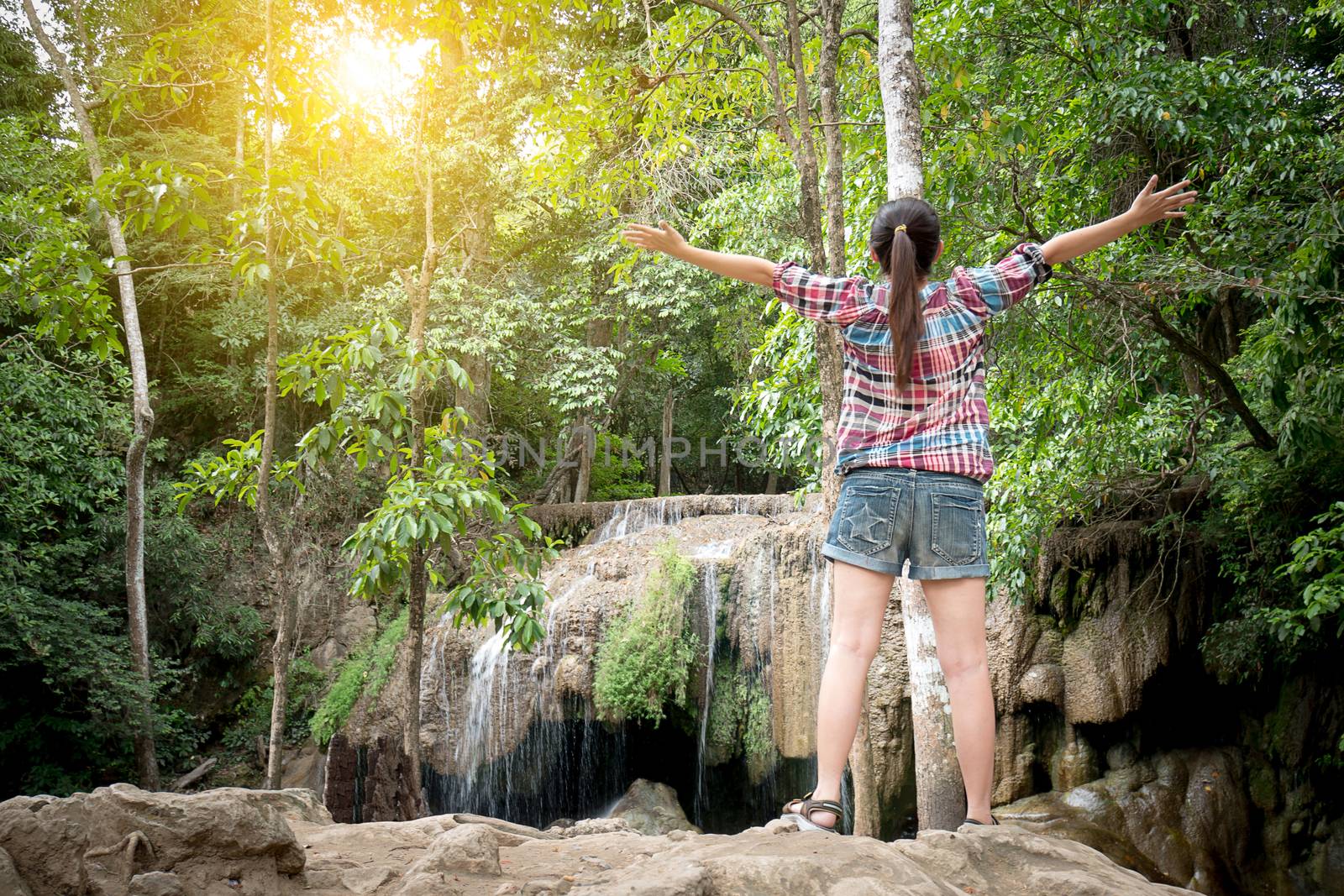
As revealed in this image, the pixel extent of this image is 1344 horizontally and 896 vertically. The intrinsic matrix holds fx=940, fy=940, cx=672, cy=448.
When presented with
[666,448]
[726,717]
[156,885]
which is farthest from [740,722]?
[666,448]

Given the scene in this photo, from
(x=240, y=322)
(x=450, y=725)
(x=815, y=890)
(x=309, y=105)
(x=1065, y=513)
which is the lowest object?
(x=450, y=725)

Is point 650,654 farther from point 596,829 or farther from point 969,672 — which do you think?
point 969,672

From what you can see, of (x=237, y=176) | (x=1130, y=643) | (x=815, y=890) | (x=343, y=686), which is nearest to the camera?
(x=815, y=890)

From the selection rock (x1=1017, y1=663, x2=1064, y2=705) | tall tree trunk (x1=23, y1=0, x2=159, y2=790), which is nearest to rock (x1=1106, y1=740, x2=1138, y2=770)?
rock (x1=1017, y1=663, x2=1064, y2=705)

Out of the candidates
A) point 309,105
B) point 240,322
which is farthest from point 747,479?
point 309,105

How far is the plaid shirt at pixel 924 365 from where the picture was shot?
2570 mm

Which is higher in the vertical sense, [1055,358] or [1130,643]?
[1055,358]

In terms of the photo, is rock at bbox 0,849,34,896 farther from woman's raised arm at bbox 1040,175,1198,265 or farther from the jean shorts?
woman's raised arm at bbox 1040,175,1198,265

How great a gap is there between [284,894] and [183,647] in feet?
41.9

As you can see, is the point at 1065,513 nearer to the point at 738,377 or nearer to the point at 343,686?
the point at 343,686

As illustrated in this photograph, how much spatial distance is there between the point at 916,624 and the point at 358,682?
384 inches

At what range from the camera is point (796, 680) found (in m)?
9.79

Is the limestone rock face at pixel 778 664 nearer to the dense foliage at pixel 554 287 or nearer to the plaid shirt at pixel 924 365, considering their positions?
the dense foliage at pixel 554 287

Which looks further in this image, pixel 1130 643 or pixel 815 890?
pixel 1130 643
